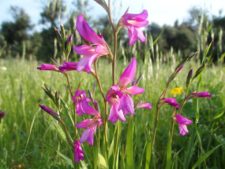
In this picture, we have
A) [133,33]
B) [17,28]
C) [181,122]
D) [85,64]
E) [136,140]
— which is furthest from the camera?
[17,28]

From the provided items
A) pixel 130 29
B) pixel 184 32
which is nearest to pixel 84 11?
pixel 130 29

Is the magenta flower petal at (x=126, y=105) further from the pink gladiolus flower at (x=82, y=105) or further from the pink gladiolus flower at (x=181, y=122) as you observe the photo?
the pink gladiolus flower at (x=181, y=122)

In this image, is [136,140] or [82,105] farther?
[136,140]

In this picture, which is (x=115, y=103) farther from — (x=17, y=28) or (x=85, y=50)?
(x=17, y=28)

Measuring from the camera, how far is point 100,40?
112cm

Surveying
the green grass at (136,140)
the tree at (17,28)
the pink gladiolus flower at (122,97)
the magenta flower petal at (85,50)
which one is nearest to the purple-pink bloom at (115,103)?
the pink gladiolus flower at (122,97)

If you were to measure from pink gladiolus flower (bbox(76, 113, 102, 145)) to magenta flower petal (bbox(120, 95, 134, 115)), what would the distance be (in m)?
0.17

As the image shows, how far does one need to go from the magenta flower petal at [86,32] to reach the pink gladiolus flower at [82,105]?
0.24 metres

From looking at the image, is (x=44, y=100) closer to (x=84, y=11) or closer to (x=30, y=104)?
(x=30, y=104)

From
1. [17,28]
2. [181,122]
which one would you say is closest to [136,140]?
[181,122]

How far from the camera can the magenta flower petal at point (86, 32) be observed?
1060 mm

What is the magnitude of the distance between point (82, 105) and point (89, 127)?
8 centimetres

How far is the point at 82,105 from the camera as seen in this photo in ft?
4.09

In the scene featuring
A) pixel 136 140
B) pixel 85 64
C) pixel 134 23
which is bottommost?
pixel 136 140
